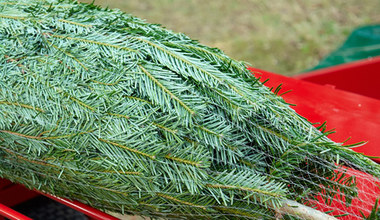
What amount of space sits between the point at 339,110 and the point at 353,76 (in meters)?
1.16

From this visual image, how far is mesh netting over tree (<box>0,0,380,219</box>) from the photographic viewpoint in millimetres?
937

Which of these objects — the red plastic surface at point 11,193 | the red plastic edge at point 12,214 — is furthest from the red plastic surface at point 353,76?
the red plastic edge at point 12,214

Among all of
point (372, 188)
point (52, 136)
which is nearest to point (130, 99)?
point (52, 136)

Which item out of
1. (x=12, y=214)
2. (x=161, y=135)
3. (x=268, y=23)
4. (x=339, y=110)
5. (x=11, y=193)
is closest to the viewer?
(x=161, y=135)

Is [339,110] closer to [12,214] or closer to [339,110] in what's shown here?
[339,110]

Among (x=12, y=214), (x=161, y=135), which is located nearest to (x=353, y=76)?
(x=161, y=135)

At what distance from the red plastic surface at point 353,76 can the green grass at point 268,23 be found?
1.48 m

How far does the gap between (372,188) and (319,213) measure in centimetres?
22

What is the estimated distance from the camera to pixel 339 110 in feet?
4.93

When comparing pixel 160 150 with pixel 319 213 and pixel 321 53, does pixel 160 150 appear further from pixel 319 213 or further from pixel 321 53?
pixel 321 53

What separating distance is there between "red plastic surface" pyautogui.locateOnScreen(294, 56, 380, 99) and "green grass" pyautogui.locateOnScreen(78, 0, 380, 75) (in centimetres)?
148

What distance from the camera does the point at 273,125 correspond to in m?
Result: 0.98

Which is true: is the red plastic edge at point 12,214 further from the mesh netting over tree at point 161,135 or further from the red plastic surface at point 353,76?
the red plastic surface at point 353,76

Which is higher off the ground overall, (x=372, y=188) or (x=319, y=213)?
(x=372, y=188)
